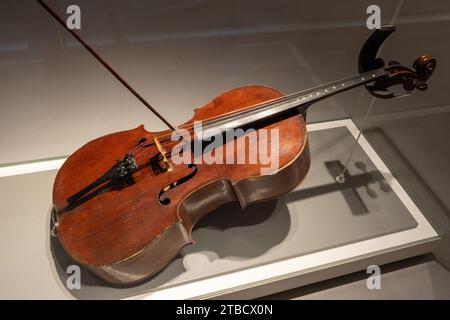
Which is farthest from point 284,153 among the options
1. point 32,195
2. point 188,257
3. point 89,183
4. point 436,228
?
point 32,195

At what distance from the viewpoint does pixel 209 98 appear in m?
1.75

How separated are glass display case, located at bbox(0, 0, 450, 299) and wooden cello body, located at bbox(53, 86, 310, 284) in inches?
8.8

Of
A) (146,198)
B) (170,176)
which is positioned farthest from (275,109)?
(146,198)

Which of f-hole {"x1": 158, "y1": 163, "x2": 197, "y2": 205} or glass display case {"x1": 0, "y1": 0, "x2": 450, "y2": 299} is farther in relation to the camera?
glass display case {"x1": 0, "y1": 0, "x2": 450, "y2": 299}

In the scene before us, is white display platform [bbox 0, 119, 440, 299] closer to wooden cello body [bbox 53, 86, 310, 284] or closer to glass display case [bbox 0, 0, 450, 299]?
glass display case [bbox 0, 0, 450, 299]

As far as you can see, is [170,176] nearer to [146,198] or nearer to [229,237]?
[146,198]

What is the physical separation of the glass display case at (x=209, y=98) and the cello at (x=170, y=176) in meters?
0.24

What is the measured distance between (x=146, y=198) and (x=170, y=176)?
0.11m

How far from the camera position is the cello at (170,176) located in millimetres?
1107

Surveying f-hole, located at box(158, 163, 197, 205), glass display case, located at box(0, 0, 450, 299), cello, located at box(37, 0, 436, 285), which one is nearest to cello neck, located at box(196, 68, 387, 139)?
cello, located at box(37, 0, 436, 285)

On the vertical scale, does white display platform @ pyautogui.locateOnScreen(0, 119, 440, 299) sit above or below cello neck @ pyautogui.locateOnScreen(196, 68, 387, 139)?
below

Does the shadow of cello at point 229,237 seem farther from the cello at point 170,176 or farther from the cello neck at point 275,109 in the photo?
Answer: the cello neck at point 275,109

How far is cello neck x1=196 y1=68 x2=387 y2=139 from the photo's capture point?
4.12ft
